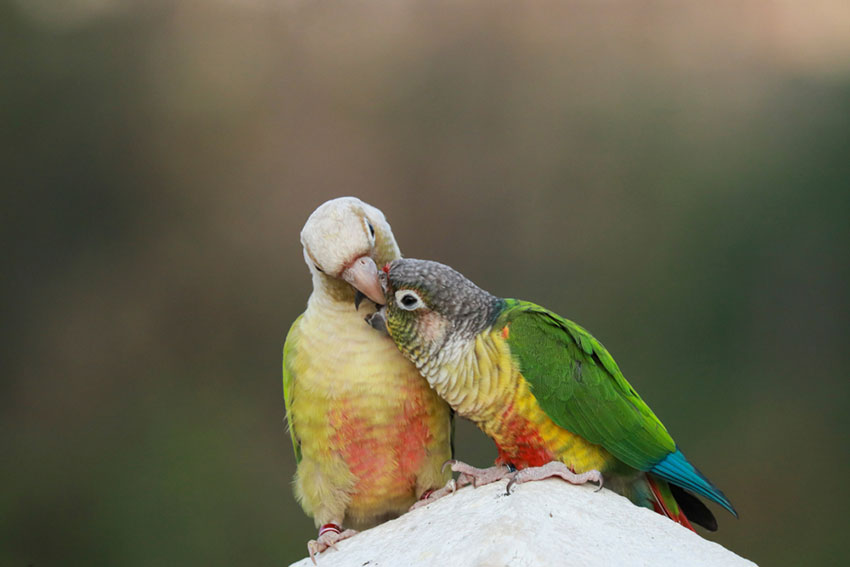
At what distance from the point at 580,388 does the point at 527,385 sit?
0.13 m

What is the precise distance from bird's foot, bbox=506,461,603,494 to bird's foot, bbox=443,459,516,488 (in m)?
0.07

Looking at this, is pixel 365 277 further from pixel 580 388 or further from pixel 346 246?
pixel 580 388

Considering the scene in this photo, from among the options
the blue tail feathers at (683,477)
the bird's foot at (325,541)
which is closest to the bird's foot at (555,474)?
the blue tail feathers at (683,477)

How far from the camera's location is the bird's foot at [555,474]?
1.63 meters

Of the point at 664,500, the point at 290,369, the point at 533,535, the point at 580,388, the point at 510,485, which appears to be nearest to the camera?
the point at 533,535

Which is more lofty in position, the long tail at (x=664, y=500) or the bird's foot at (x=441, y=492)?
the bird's foot at (x=441, y=492)

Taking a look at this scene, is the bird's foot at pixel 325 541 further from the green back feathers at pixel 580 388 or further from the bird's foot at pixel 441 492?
the green back feathers at pixel 580 388

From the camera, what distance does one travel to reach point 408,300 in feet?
5.65

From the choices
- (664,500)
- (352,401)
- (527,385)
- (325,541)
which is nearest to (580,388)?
(527,385)

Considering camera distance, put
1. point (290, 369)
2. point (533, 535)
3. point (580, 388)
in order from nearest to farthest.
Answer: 1. point (533, 535)
2. point (580, 388)
3. point (290, 369)

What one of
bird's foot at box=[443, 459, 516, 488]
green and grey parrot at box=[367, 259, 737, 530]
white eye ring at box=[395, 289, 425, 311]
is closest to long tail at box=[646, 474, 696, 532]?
green and grey parrot at box=[367, 259, 737, 530]

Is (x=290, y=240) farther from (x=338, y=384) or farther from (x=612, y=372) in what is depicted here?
(x=612, y=372)

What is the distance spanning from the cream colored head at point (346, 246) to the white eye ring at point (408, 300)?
0.06 m

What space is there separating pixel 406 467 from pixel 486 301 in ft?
1.61
